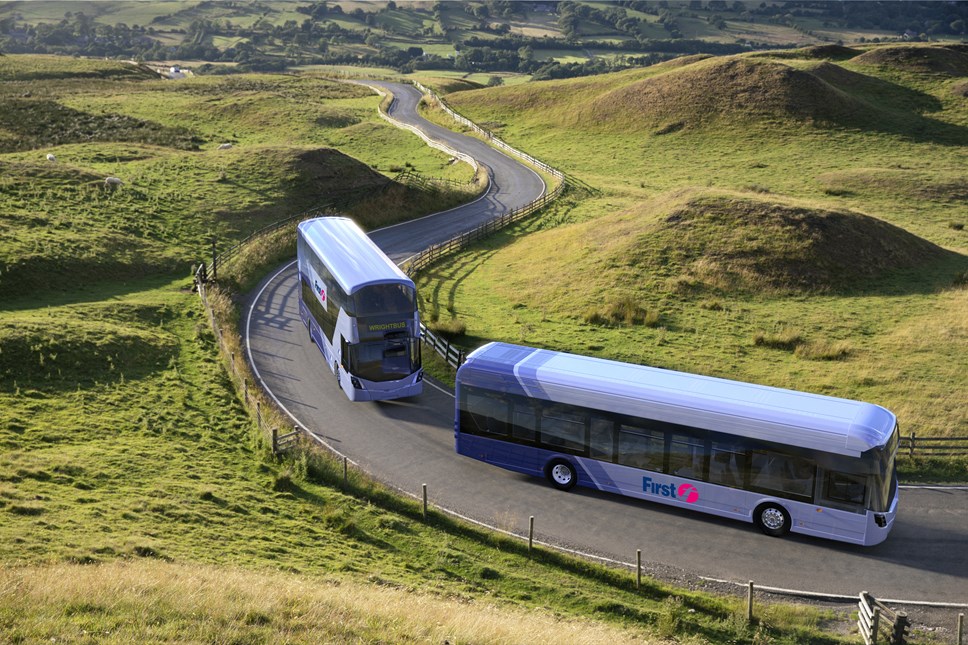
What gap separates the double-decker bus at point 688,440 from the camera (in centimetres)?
2430

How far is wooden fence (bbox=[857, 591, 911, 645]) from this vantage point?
2012 cm

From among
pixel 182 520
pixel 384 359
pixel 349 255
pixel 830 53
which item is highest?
pixel 830 53

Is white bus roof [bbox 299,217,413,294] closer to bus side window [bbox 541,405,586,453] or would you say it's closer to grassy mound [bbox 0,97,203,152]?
bus side window [bbox 541,405,586,453]

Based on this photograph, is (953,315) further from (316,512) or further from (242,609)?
(242,609)

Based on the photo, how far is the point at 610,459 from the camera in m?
27.4

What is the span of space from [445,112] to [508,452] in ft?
323

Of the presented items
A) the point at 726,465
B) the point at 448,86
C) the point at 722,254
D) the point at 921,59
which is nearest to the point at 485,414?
the point at 726,465

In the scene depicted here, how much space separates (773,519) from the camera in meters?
25.4

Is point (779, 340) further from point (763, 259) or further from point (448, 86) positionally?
point (448, 86)

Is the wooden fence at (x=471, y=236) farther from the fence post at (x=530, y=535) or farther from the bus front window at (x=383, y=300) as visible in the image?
the fence post at (x=530, y=535)

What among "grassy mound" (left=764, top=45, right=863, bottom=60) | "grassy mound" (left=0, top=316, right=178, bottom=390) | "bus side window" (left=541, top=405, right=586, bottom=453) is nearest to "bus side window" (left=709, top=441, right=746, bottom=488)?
"bus side window" (left=541, top=405, right=586, bottom=453)

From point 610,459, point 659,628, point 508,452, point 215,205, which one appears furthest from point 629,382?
point 215,205

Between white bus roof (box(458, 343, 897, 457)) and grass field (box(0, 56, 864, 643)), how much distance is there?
5076 millimetres

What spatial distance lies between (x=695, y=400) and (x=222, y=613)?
1506 cm
